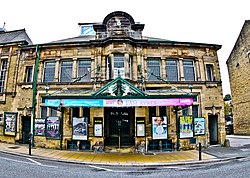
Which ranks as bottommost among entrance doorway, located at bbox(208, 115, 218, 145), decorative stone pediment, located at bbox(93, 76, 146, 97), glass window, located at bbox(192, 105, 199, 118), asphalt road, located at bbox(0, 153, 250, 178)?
asphalt road, located at bbox(0, 153, 250, 178)

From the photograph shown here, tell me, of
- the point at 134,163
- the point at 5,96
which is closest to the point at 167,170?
the point at 134,163

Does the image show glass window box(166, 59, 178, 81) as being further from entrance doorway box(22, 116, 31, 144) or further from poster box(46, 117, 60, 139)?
entrance doorway box(22, 116, 31, 144)

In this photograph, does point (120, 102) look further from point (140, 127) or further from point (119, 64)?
point (119, 64)

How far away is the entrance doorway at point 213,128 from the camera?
14805mm

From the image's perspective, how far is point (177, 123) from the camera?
13.3m

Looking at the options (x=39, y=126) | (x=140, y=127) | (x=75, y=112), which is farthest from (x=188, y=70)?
(x=39, y=126)

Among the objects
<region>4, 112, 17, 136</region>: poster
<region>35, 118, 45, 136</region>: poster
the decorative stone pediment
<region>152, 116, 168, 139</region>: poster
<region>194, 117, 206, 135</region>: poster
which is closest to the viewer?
the decorative stone pediment

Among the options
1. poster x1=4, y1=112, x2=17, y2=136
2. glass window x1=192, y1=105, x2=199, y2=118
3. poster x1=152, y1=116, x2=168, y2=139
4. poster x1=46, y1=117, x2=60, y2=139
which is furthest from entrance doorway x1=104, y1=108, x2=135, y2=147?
poster x1=4, y1=112, x2=17, y2=136

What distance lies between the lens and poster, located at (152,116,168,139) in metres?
12.9

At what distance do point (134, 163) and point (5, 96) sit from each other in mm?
13180

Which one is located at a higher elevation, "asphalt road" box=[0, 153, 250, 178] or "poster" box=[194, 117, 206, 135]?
"poster" box=[194, 117, 206, 135]

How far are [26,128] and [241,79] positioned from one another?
23.4 m

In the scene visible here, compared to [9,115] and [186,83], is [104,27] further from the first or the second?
[9,115]

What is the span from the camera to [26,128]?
15.1 meters
